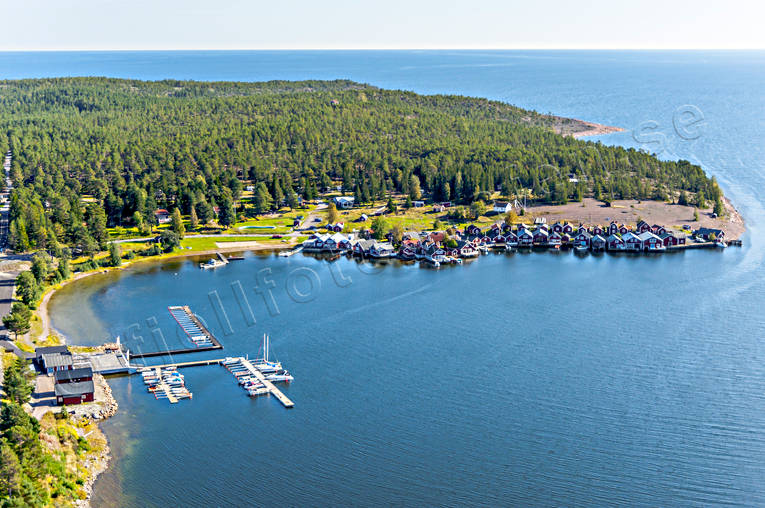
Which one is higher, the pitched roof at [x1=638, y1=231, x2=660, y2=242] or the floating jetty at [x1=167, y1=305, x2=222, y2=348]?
the pitched roof at [x1=638, y1=231, x2=660, y2=242]

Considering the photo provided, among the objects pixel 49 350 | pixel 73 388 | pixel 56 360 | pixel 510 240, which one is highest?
pixel 510 240

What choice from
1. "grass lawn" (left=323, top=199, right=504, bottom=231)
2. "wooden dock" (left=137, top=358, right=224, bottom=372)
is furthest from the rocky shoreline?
"grass lawn" (left=323, top=199, right=504, bottom=231)

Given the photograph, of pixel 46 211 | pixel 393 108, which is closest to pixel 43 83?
pixel 393 108

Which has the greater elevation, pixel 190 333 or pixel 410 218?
pixel 410 218

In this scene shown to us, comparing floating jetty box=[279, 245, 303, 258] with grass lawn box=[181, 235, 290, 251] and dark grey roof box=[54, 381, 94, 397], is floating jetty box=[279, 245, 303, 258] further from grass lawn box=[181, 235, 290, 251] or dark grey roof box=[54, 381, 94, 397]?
dark grey roof box=[54, 381, 94, 397]

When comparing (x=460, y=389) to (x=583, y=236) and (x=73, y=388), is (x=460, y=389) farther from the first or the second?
(x=583, y=236)

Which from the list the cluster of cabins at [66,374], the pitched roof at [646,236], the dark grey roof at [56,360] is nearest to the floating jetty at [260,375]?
the cluster of cabins at [66,374]

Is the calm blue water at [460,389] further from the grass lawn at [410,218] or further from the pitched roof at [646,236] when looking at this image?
the grass lawn at [410,218]

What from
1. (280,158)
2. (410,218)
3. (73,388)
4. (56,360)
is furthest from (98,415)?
(280,158)
